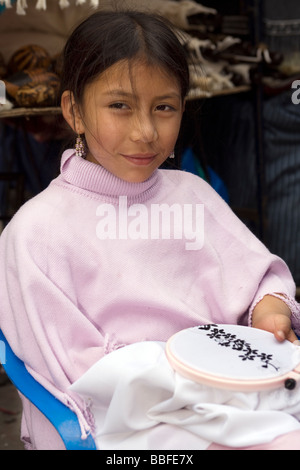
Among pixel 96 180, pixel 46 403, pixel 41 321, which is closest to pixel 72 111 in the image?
pixel 96 180

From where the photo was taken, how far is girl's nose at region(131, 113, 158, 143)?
1.35 m

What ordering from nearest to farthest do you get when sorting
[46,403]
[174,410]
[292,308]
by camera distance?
[174,410] → [46,403] → [292,308]

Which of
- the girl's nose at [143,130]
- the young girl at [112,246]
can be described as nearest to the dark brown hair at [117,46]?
the young girl at [112,246]

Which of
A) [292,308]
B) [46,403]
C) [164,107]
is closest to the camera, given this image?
[46,403]

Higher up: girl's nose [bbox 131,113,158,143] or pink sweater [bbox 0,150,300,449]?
girl's nose [bbox 131,113,158,143]

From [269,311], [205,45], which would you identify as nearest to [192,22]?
[205,45]

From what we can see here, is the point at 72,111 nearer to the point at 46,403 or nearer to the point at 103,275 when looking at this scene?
the point at 103,275

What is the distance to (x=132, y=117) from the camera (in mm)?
1367

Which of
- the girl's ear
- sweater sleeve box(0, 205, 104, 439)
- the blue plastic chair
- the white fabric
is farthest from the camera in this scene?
the girl's ear

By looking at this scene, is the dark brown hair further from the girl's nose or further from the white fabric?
the white fabric

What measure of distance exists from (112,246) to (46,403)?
0.36 m

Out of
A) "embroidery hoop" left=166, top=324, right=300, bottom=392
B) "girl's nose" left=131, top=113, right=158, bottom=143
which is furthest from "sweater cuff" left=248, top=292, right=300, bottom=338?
"girl's nose" left=131, top=113, right=158, bottom=143

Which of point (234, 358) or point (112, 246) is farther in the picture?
point (112, 246)

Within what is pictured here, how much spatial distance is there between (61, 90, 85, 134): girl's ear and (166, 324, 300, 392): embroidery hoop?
511mm
